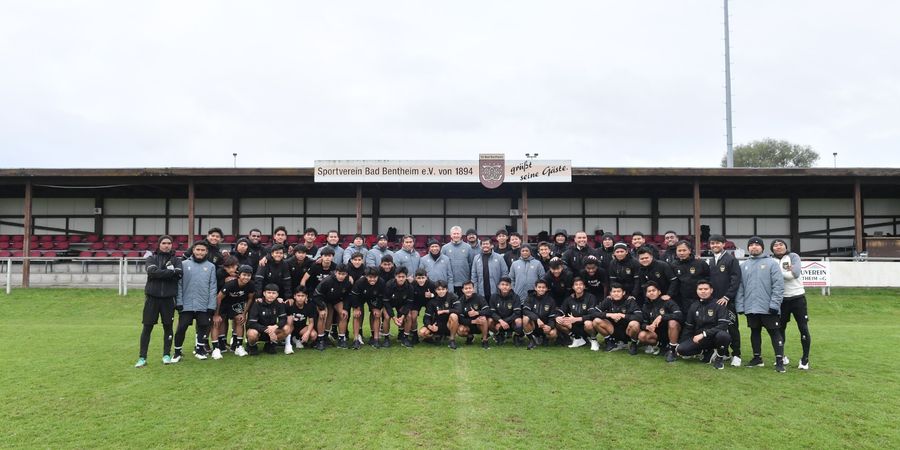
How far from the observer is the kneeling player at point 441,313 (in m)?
7.62

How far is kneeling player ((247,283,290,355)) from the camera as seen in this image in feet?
23.1

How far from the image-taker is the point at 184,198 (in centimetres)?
1975

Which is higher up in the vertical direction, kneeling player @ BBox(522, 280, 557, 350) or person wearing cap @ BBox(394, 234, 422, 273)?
person wearing cap @ BBox(394, 234, 422, 273)

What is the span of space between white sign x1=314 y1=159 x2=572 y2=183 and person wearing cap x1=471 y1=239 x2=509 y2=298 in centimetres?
740

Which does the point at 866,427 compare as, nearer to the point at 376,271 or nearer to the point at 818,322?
the point at 376,271

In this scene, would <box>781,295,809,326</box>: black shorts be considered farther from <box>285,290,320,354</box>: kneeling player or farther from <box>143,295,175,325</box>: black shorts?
<box>143,295,175,325</box>: black shorts

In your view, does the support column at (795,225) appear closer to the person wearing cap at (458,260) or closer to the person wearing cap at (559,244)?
the person wearing cap at (559,244)

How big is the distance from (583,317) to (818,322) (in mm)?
6656

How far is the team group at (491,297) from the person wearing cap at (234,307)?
0.06 feet

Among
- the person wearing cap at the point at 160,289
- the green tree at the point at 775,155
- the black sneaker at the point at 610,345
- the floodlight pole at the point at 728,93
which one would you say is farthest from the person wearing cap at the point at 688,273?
the green tree at the point at 775,155

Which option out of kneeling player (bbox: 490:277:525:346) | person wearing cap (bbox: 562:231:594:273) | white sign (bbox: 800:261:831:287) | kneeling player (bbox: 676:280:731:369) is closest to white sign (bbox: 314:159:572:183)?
white sign (bbox: 800:261:831:287)

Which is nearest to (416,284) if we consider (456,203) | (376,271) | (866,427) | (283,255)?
(376,271)

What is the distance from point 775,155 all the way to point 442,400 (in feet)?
205

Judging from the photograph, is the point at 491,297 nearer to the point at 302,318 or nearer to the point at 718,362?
the point at 302,318
